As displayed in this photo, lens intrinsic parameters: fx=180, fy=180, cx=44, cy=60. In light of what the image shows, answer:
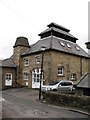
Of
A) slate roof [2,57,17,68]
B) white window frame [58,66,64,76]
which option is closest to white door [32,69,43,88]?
white window frame [58,66,64,76]

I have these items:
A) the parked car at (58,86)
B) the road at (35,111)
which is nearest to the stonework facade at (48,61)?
the parked car at (58,86)

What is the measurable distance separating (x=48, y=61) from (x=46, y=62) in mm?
508

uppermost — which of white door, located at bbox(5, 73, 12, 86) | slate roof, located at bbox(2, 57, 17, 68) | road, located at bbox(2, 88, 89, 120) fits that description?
slate roof, located at bbox(2, 57, 17, 68)

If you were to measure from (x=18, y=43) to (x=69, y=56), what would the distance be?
31.4 ft

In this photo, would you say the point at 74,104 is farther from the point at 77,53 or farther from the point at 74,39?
the point at 74,39

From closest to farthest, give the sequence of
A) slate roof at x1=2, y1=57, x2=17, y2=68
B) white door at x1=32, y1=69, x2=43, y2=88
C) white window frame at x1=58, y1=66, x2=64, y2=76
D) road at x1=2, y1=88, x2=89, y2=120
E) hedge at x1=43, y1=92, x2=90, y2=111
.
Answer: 1. road at x1=2, y1=88, x2=89, y2=120
2. hedge at x1=43, y1=92, x2=90, y2=111
3. white window frame at x1=58, y1=66, x2=64, y2=76
4. white door at x1=32, y1=69, x2=43, y2=88
5. slate roof at x1=2, y1=57, x2=17, y2=68

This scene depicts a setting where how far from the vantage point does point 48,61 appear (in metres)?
27.5

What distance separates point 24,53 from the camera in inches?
1270

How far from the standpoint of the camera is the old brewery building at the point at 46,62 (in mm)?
27922

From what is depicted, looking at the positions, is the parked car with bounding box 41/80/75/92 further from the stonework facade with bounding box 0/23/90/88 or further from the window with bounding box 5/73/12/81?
the window with bounding box 5/73/12/81

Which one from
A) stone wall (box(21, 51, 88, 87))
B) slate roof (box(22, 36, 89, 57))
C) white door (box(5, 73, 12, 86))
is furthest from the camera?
white door (box(5, 73, 12, 86))

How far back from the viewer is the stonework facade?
27.8 metres

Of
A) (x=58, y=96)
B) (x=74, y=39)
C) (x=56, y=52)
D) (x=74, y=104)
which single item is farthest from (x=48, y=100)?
(x=74, y=39)

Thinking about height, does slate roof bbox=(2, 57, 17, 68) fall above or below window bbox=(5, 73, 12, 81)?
above
